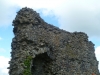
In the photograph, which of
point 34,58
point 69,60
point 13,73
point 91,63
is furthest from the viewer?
point 91,63

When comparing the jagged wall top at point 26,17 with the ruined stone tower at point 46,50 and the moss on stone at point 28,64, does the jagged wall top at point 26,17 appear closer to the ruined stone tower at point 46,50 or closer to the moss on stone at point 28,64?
the ruined stone tower at point 46,50

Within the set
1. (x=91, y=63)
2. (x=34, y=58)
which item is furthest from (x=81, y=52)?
(x=34, y=58)

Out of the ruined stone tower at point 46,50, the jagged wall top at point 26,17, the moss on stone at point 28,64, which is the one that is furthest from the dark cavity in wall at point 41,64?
the jagged wall top at point 26,17

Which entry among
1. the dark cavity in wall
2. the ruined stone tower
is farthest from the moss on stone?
the dark cavity in wall

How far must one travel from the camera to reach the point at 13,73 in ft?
46.6

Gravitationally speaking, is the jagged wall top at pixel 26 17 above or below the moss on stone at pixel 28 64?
above

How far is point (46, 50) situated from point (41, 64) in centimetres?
128

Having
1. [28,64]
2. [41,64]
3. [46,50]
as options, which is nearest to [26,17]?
[46,50]

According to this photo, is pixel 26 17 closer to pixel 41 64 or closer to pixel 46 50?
pixel 46 50

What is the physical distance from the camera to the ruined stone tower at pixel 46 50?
14500mm

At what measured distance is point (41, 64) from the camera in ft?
52.4

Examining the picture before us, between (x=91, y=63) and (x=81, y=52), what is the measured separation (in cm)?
101

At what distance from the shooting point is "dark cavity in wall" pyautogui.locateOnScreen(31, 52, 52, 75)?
615 inches

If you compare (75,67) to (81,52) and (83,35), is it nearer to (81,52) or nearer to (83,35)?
(81,52)
